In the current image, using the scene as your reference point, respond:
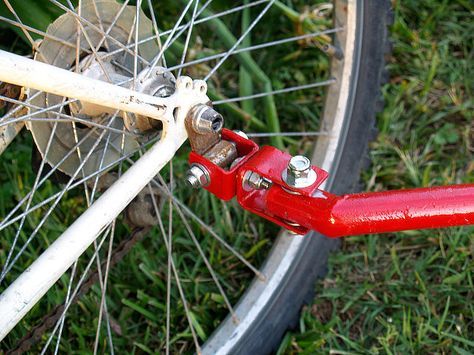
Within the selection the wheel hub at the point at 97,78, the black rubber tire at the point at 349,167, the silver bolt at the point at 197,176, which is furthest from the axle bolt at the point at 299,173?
the black rubber tire at the point at 349,167

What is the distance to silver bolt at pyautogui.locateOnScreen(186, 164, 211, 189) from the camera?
1.41 m

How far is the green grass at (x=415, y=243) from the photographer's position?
5.96 feet

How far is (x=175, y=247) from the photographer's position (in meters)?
2.01

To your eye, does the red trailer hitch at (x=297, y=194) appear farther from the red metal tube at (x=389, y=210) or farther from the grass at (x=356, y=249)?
the grass at (x=356, y=249)

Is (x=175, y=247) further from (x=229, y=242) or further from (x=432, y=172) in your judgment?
(x=432, y=172)

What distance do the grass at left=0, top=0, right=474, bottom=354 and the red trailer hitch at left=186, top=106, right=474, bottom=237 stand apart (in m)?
0.50

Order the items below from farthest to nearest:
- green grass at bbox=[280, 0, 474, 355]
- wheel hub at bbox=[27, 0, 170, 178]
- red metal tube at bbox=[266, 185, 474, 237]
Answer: green grass at bbox=[280, 0, 474, 355] < wheel hub at bbox=[27, 0, 170, 178] < red metal tube at bbox=[266, 185, 474, 237]

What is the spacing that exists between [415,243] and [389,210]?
721mm

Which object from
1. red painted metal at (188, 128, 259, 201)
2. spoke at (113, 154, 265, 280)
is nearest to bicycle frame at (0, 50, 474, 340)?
red painted metal at (188, 128, 259, 201)

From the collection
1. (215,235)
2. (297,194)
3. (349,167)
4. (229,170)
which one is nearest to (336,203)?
(297,194)

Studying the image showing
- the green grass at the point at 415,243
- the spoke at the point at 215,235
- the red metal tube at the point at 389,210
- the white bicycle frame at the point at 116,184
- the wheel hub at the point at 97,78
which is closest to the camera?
the white bicycle frame at the point at 116,184

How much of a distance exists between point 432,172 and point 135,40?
3.38 feet

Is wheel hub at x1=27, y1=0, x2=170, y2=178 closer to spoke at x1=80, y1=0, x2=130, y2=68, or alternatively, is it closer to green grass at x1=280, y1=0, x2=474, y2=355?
spoke at x1=80, y1=0, x2=130, y2=68

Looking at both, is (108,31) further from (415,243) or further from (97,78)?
(415,243)
